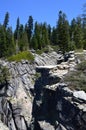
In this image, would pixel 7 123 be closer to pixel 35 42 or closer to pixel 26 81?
pixel 26 81

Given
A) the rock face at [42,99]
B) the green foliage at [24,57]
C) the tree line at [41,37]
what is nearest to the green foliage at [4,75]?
the rock face at [42,99]

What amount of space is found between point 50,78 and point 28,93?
23.9 m

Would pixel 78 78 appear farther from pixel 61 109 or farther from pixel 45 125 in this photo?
pixel 45 125

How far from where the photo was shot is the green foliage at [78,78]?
127 feet

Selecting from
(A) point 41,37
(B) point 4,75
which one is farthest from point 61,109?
(A) point 41,37

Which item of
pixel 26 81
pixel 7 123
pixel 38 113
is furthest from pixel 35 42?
pixel 38 113

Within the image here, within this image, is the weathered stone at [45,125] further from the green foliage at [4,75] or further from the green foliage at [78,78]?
the green foliage at [4,75]

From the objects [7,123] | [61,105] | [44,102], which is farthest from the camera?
[7,123]

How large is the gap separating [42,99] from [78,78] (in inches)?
380

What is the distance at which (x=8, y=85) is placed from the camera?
71.3 m

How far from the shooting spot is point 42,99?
48.2 m

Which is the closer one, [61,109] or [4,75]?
[61,109]

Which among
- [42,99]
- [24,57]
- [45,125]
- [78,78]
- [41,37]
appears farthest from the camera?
[41,37]

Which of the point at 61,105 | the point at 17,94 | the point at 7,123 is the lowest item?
the point at 7,123
